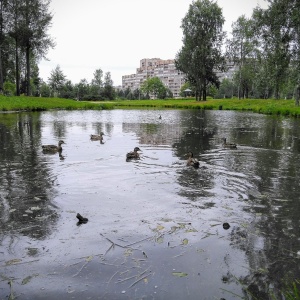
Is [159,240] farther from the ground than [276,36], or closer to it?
closer to it

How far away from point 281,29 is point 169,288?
3909 cm

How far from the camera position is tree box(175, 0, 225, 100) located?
224 ft

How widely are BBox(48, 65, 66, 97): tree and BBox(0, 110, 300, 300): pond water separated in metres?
110

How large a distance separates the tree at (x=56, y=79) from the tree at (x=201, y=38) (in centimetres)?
5899

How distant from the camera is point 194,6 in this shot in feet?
226

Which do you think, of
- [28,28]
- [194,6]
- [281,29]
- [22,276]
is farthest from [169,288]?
[194,6]

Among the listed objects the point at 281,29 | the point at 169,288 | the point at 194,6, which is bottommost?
the point at 169,288

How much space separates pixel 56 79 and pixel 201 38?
213 ft

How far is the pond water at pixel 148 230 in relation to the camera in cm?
440

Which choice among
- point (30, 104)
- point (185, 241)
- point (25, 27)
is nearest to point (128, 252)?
point (185, 241)

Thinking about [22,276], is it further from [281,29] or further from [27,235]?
[281,29]

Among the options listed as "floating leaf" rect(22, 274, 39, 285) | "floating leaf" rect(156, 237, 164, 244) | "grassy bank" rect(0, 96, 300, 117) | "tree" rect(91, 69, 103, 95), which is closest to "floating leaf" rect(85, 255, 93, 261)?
"floating leaf" rect(22, 274, 39, 285)

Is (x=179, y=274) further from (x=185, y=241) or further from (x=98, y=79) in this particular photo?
(x=98, y=79)

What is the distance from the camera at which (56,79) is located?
11575 cm
